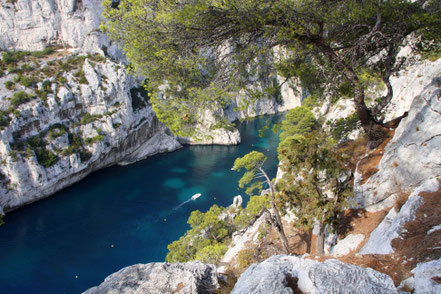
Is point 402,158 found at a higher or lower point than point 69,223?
higher

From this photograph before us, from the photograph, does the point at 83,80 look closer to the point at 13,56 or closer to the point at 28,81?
the point at 28,81

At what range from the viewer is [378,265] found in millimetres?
4023

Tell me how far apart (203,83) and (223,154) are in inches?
1377

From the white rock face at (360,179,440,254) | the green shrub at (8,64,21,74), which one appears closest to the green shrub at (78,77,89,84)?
the green shrub at (8,64,21,74)

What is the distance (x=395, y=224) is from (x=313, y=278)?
10.2 feet

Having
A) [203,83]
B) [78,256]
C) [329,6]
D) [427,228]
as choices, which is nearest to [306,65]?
[329,6]

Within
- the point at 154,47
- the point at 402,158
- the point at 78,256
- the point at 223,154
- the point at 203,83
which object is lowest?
the point at 78,256

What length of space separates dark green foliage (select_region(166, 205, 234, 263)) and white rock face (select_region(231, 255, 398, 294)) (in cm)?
1067

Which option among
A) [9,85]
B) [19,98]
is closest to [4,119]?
[19,98]

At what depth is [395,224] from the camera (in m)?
5.34

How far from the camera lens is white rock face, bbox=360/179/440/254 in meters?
4.97

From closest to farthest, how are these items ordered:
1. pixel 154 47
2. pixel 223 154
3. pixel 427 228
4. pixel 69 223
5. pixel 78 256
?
1. pixel 427 228
2. pixel 154 47
3. pixel 78 256
4. pixel 69 223
5. pixel 223 154

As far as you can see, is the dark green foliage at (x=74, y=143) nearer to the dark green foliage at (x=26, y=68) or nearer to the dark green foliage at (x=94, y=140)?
the dark green foliage at (x=94, y=140)

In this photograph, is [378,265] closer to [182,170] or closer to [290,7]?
[290,7]
